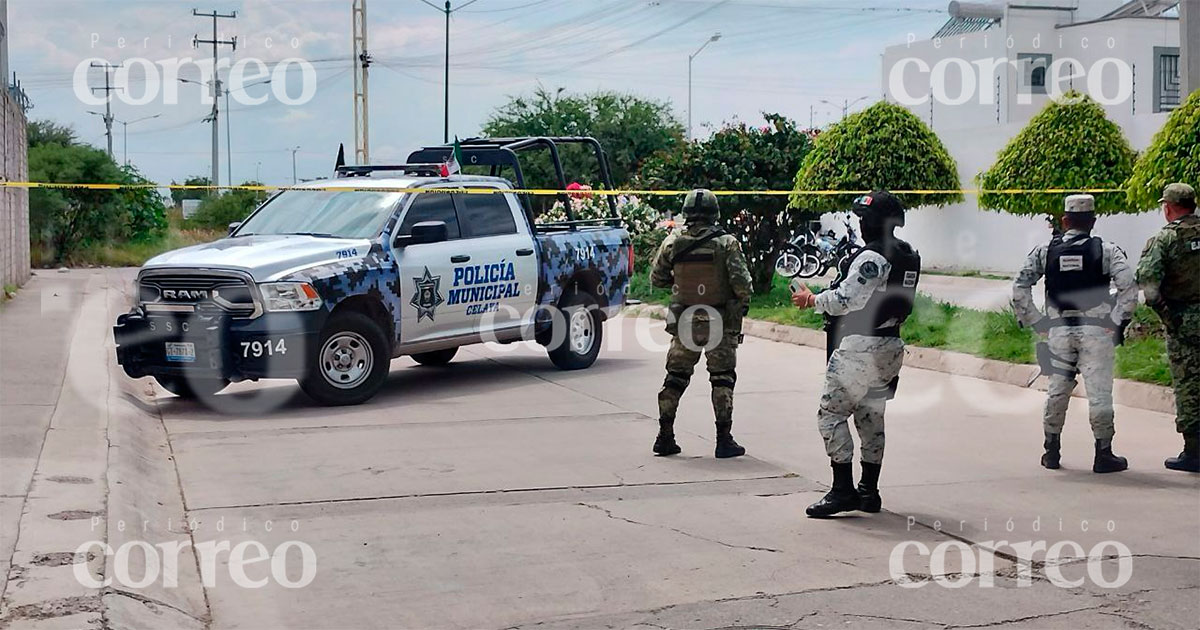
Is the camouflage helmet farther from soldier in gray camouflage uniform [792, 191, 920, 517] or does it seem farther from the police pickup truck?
the police pickup truck

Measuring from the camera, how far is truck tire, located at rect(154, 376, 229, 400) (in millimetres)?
11234

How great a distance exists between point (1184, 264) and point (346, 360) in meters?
6.39

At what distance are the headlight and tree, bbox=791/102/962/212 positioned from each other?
345 inches

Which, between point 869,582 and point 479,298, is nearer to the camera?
point 869,582

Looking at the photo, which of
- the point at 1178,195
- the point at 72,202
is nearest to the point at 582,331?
the point at 1178,195

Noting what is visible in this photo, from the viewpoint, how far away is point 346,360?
1108cm

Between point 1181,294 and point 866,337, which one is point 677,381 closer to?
point 866,337

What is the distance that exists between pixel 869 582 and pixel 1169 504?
2.51 metres

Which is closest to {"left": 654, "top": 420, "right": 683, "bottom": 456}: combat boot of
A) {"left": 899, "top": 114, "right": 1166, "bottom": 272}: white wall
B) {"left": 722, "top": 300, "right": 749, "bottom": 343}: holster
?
{"left": 722, "top": 300, "right": 749, "bottom": 343}: holster

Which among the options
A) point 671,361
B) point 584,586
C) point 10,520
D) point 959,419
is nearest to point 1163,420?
point 959,419

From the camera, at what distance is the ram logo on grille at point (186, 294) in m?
10.5

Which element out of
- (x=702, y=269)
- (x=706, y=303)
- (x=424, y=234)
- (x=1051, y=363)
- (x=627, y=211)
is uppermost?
(x=627, y=211)

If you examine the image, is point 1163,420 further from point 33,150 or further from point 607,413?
point 33,150

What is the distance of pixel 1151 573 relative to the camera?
19.5ft
